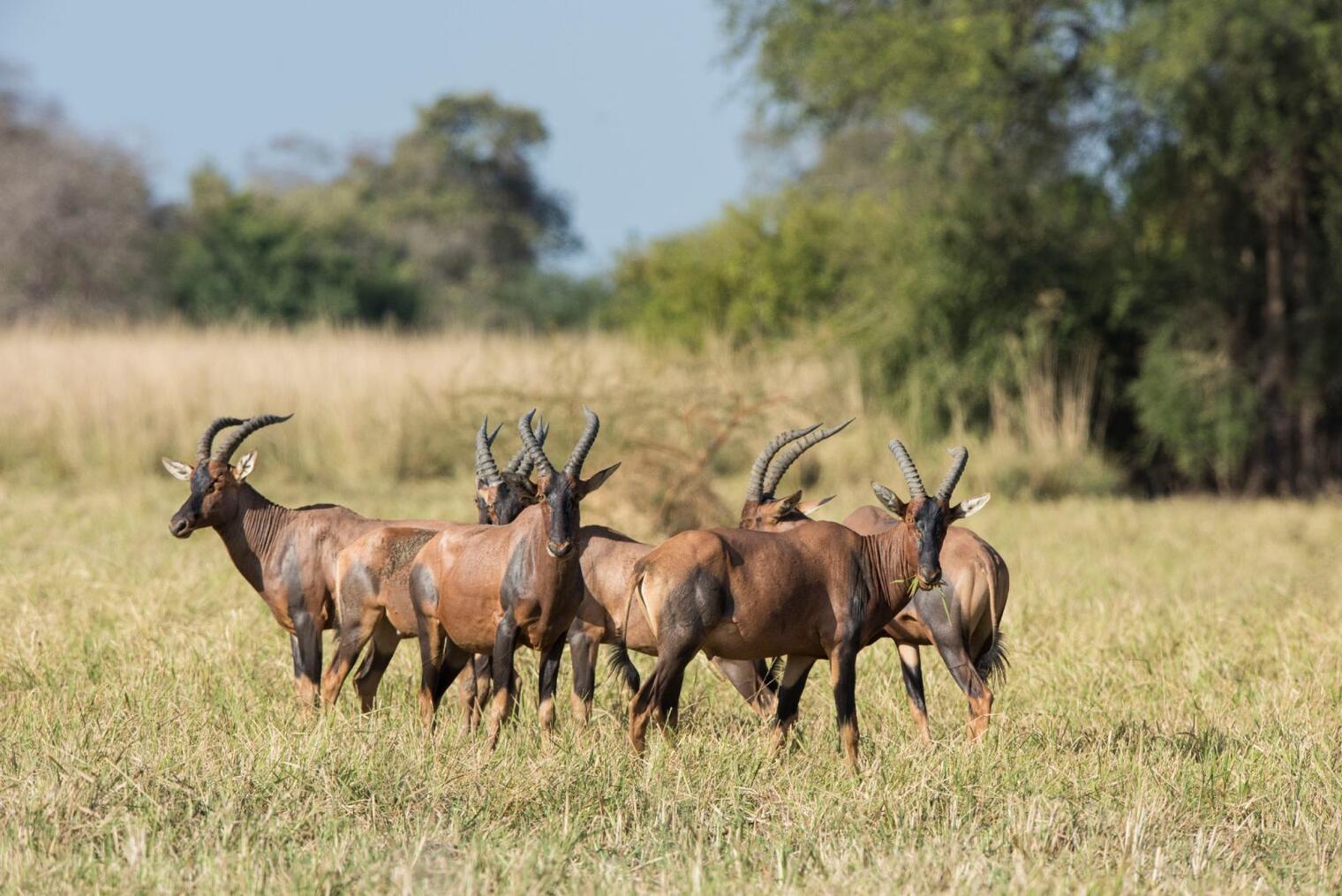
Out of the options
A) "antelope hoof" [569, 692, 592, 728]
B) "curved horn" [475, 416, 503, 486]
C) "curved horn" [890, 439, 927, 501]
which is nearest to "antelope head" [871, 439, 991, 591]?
"curved horn" [890, 439, 927, 501]

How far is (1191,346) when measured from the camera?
20203 millimetres

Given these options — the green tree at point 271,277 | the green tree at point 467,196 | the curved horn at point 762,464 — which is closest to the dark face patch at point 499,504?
the curved horn at point 762,464

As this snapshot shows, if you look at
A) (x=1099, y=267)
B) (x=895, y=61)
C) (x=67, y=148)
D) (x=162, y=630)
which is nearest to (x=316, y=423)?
(x=895, y=61)

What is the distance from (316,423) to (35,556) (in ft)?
26.2

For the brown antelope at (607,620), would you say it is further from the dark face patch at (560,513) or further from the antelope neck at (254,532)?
the antelope neck at (254,532)

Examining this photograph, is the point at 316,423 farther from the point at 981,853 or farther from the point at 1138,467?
the point at 981,853

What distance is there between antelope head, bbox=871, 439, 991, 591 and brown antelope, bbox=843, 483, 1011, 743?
447mm

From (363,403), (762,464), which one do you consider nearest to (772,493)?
(762,464)

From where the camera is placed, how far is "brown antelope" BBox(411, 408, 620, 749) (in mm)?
6457

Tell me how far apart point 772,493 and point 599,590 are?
1.60 m

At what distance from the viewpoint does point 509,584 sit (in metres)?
6.64

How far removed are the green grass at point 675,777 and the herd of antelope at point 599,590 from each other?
22 cm

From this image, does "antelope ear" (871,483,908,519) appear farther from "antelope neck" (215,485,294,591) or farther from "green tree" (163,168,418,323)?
"green tree" (163,168,418,323)

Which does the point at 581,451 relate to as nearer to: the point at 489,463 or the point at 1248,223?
the point at 489,463
